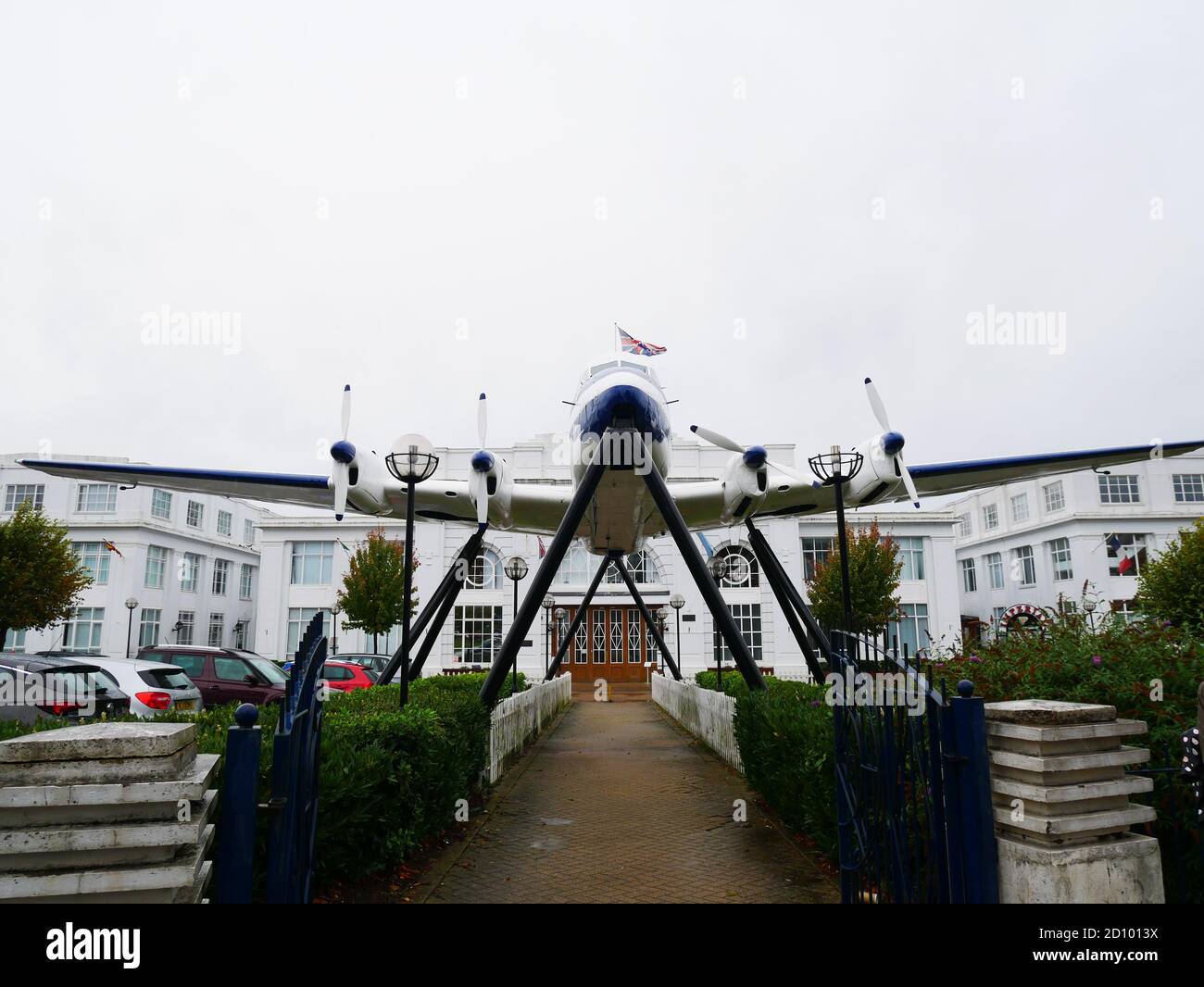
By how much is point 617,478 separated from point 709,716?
4854mm

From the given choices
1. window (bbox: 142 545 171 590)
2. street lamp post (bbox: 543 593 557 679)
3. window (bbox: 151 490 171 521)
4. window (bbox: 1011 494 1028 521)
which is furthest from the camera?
window (bbox: 1011 494 1028 521)

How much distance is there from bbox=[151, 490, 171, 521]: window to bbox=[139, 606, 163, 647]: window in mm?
5284

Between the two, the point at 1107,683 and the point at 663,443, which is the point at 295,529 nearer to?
the point at 663,443

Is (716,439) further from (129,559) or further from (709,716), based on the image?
(129,559)

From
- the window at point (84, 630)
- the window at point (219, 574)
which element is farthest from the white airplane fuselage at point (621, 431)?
the window at point (219, 574)

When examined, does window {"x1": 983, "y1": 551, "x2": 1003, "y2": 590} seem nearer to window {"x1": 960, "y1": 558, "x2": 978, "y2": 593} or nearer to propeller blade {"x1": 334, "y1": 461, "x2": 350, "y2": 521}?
window {"x1": 960, "y1": 558, "x2": 978, "y2": 593}

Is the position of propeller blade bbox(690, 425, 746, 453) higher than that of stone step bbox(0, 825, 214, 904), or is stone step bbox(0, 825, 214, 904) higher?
propeller blade bbox(690, 425, 746, 453)

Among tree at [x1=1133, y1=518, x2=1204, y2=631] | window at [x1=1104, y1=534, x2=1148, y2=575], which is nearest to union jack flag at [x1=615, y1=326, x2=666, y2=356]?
tree at [x1=1133, y1=518, x2=1204, y2=631]

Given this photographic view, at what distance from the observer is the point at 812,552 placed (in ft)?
114

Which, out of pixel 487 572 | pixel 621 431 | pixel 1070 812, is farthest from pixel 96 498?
pixel 1070 812

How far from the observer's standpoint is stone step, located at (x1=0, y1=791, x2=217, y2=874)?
7.45 feet

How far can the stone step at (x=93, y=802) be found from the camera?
2.30 metres

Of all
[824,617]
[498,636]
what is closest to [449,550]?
[498,636]
